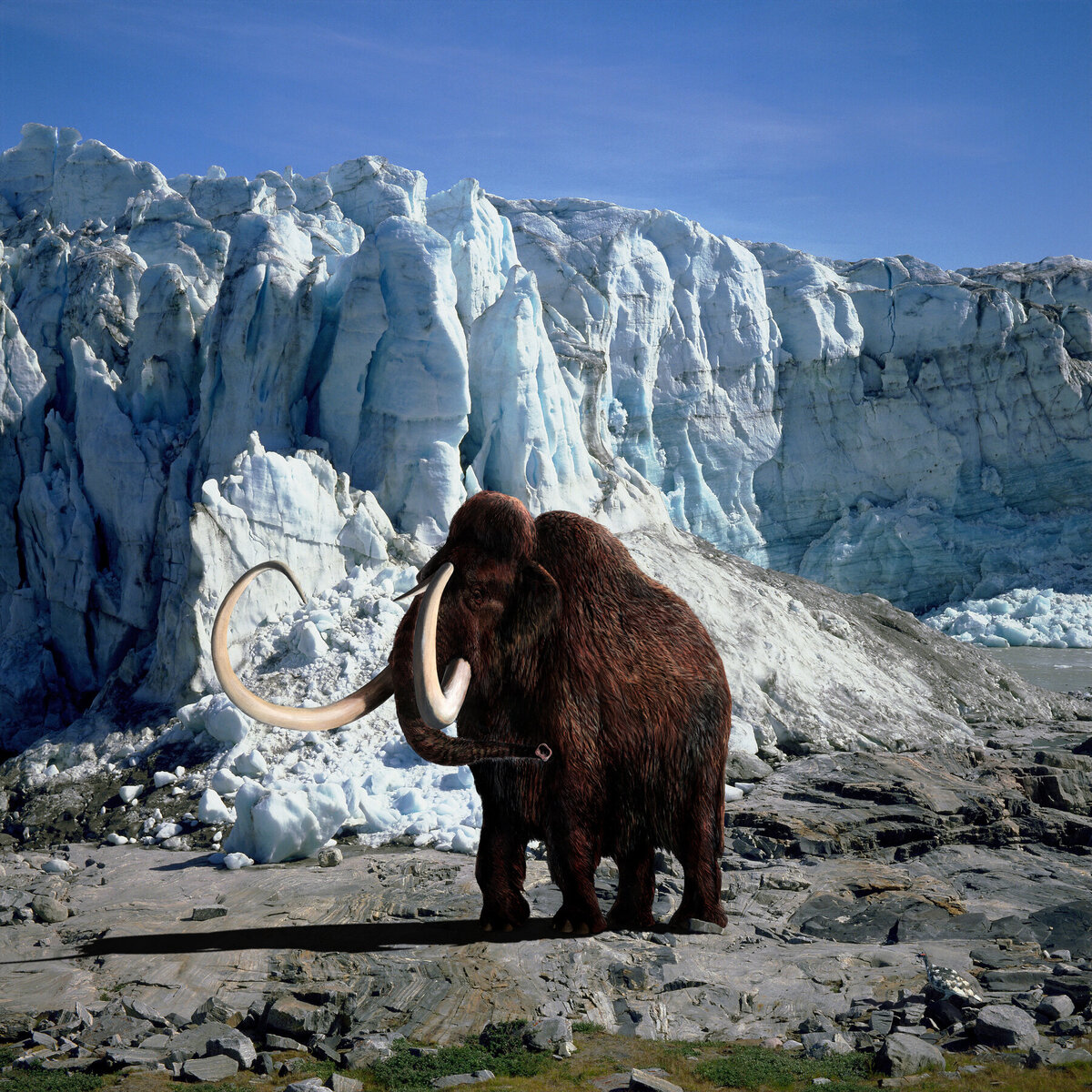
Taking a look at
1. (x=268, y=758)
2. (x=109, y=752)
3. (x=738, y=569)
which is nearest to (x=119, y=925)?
(x=268, y=758)

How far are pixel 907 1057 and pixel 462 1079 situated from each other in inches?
100

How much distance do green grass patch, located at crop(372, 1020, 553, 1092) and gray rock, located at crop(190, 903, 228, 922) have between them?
379 cm

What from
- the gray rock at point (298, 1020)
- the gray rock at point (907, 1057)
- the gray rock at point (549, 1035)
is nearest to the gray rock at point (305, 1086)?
the gray rock at point (298, 1020)

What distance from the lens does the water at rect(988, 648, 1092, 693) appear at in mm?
27359

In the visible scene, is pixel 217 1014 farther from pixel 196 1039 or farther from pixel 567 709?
pixel 567 709

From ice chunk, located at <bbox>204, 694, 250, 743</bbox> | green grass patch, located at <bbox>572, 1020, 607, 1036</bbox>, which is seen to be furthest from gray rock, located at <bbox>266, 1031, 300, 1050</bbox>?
ice chunk, located at <bbox>204, 694, 250, 743</bbox>

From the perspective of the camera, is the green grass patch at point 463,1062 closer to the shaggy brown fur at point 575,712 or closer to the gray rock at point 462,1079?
the gray rock at point 462,1079

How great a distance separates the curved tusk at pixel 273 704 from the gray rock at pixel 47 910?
4.81m

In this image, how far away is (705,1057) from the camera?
6.23 m

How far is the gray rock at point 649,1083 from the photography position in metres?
5.57

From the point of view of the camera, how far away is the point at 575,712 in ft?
24.4

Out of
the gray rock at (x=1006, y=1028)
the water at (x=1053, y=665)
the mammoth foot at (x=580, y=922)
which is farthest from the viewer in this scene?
the water at (x=1053, y=665)

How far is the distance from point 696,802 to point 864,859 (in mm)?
5293

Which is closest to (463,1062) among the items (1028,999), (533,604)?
(533,604)
